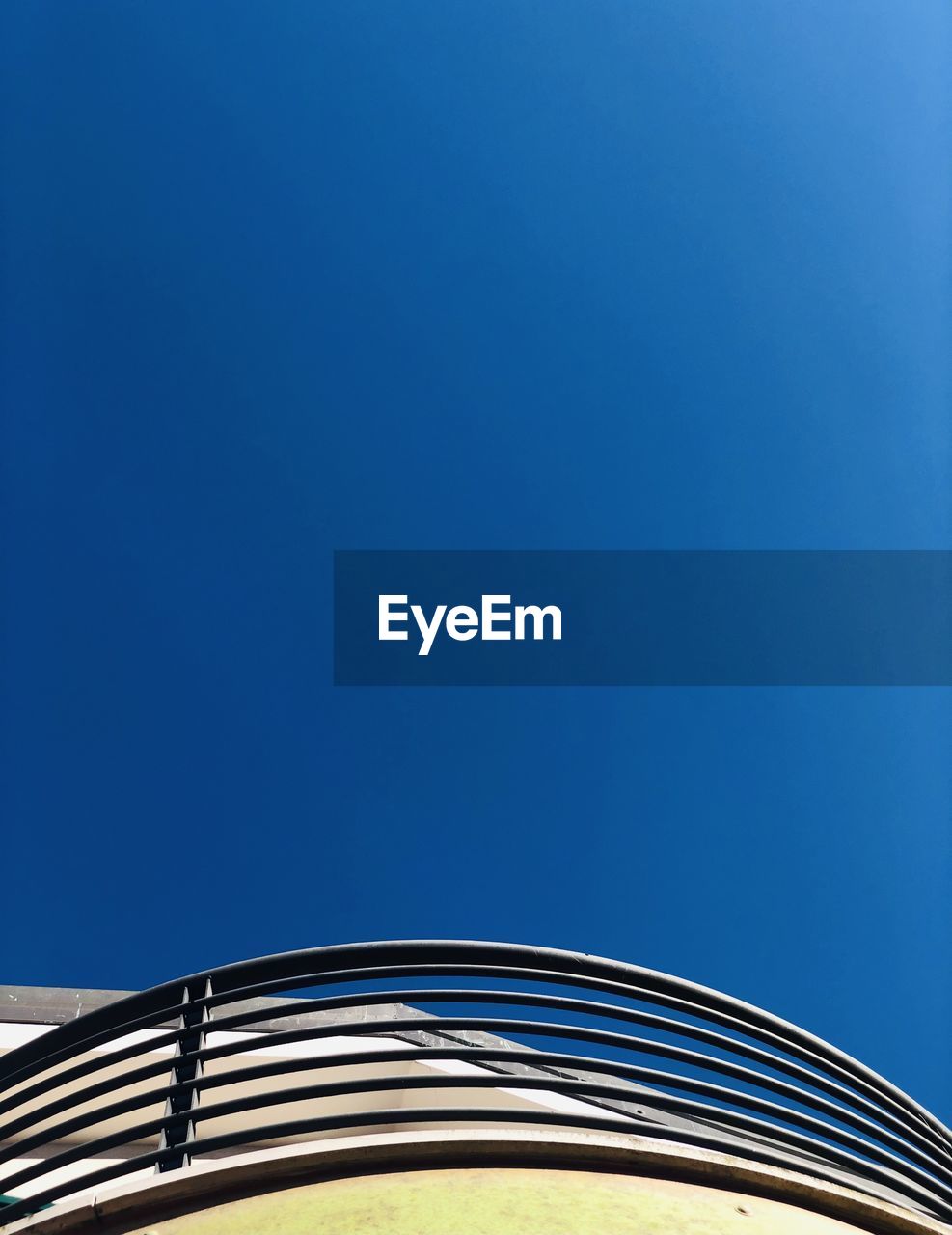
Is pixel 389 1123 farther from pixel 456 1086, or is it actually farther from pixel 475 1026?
pixel 475 1026

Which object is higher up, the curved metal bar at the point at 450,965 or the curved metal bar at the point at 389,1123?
the curved metal bar at the point at 450,965

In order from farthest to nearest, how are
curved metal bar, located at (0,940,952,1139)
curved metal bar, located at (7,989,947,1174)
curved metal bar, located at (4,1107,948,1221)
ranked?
curved metal bar, located at (0,940,952,1139) < curved metal bar, located at (7,989,947,1174) < curved metal bar, located at (4,1107,948,1221)

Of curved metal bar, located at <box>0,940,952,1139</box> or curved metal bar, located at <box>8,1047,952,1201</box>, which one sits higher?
curved metal bar, located at <box>0,940,952,1139</box>

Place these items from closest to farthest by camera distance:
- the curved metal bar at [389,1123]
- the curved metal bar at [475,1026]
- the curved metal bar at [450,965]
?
1. the curved metal bar at [389,1123]
2. the curved metal bar at [475,1026]
3. the curved metal bar at [450,965]

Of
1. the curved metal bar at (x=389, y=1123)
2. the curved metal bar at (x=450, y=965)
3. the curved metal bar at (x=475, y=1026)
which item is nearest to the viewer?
the curved metal bar at (x=389, y=1123)

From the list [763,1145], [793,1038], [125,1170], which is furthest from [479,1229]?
[793,1038]

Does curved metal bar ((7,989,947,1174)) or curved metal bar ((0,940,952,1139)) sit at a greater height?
curved metal bar ((0,940,952,1139))

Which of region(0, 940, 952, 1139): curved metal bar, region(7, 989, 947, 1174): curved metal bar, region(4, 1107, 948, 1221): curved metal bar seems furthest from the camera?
region(0, 940, 952, 1139): curved metal bar

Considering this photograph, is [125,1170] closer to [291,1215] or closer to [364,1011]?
[291,1215]

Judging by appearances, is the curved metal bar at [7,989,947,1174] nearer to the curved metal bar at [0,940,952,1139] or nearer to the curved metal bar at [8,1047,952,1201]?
the curved metal bar at [8,1047,952,1201]

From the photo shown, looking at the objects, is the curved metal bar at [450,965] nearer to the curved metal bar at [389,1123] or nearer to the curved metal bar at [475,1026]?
the curved metal bar at [475,1026]

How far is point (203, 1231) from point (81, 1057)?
6.07 metres

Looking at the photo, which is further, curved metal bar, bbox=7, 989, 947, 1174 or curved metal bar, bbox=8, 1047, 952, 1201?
curved metal bar, bbox=7, 989, 947, 1174

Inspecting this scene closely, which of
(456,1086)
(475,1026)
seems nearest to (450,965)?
(475,1026)
